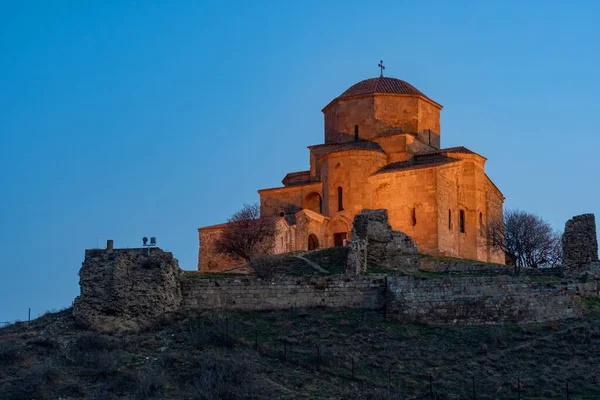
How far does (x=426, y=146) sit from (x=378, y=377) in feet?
94.1

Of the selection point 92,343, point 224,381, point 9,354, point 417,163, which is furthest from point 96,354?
point 417,163

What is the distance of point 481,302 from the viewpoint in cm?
2331

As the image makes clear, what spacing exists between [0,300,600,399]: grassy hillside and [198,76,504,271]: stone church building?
17.6m

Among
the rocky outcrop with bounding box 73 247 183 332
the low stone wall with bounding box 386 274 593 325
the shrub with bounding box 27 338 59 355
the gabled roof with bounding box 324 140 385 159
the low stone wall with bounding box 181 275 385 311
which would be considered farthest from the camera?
the gabled roof with bounding box 324 140 385 159

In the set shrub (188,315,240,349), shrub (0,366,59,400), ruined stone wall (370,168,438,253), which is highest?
ruined stone wall (370,168,438,253)

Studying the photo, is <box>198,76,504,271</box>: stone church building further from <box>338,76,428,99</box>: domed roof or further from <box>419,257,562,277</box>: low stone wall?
<box>419,257,562,277</box>: low stone wall

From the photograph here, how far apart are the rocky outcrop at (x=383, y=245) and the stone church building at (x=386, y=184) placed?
982 cm

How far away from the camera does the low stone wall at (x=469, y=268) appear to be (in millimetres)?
30422

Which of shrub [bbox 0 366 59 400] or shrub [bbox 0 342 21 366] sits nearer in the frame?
shrub [bbox 0 366 59 400]

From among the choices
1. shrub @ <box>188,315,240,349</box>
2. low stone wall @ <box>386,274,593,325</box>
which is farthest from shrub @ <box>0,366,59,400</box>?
low stone wall @ <box>386,274,593,325</box>

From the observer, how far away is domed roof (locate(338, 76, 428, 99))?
4781 centimetres

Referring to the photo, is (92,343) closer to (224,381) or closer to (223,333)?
(223,333)

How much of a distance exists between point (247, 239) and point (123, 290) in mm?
16407

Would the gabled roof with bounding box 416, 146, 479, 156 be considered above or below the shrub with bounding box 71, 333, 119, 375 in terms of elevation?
above
